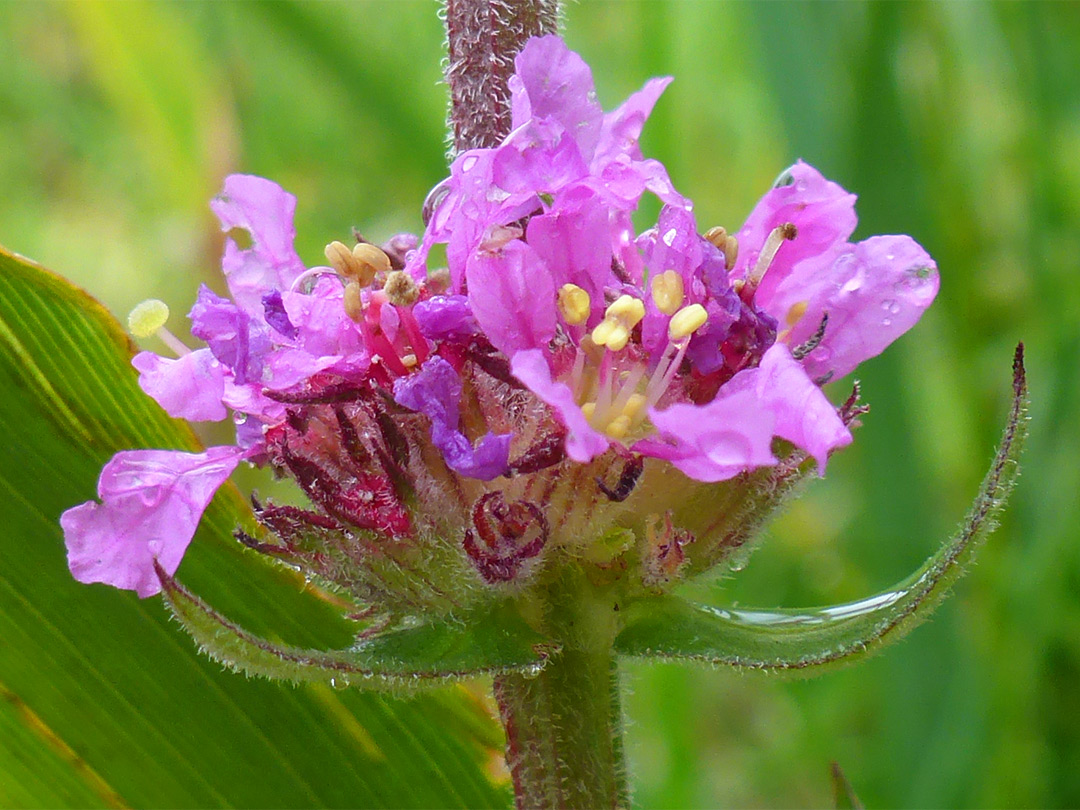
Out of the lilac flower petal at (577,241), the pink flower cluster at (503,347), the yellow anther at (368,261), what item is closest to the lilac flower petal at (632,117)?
the pink flower cluster at (503,347)

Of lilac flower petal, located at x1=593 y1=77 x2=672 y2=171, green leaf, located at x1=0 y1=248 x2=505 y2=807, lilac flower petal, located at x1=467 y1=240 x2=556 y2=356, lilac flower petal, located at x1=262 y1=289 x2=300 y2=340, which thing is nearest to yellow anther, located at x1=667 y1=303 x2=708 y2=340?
lilac flower petal, located at x1=467 y1=240 x2=556 y2=356

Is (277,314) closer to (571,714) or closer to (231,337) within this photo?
(231,337)

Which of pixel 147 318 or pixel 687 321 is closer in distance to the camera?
pixel 687 321

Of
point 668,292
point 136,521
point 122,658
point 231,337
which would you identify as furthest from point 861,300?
point 122,658

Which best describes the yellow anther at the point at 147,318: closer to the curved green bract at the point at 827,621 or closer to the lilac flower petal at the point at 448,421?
the lilac flower petal at the point at 448,421

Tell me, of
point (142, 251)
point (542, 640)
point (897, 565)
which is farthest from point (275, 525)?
point (142, 251)

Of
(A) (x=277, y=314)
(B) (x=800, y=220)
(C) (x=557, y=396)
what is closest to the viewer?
(C) (x=557, y=396)
